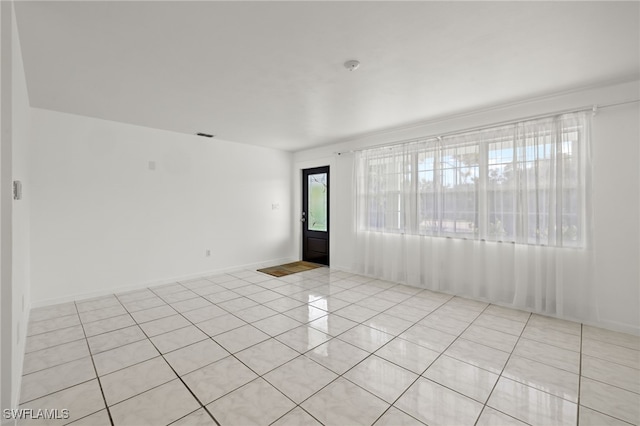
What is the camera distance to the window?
3.22m

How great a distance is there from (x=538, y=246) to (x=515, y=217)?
42 centimetres

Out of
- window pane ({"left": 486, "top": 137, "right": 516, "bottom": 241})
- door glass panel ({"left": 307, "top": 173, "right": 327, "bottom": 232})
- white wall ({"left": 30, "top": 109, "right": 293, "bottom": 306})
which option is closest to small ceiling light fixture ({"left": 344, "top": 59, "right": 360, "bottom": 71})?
window pane ({"left": 486, "top": 137, "right": 516, "bottom": 241})

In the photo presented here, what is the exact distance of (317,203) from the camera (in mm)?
6375

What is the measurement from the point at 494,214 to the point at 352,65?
2708 mm

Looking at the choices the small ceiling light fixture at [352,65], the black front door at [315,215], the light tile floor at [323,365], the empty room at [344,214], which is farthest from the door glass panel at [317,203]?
the small ceiling light fixture at [352,65]

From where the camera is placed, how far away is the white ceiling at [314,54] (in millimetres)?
1875

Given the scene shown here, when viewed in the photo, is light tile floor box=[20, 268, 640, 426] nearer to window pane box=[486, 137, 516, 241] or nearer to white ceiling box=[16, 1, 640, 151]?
window pane box=[486, 137, 516, 241]

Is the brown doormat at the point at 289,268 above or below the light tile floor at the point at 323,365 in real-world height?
above

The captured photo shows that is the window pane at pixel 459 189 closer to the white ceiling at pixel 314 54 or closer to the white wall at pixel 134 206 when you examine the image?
the white ceiling at pixel 314 54

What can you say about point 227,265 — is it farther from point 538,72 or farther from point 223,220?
point 538,72

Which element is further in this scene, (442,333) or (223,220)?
(223,220)

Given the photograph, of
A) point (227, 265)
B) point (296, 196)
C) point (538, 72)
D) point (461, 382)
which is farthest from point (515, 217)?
point (227, 265)

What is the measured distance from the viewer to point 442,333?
9.63 ft

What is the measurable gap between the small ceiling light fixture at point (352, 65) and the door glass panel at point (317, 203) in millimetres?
3633
